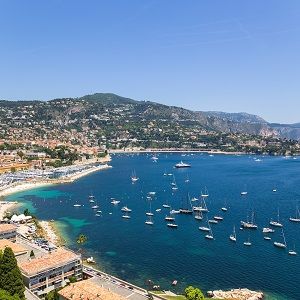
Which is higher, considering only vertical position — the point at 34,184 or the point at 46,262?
the point at 46,262

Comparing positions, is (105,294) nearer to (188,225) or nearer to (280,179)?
(188,225)

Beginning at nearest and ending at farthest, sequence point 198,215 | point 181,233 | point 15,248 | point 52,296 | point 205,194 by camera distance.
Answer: point 52,296 → point 15,248 → point 181,233 → point 198,215 → point 205,194

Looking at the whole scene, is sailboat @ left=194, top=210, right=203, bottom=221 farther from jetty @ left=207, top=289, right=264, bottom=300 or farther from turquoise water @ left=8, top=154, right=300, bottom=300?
jetty @ left=207, top=289, right=264, bottom=300

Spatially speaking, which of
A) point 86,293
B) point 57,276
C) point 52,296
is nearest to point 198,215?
point 57,276

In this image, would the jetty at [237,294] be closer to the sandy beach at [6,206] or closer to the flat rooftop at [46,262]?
the flat rooftop at [46,262]

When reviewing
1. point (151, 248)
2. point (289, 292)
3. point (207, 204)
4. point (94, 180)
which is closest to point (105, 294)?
point (289, 292)

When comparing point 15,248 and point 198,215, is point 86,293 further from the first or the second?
point 198,215

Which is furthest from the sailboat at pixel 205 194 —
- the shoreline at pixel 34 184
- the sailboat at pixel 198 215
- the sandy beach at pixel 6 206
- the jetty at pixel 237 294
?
the jetty at pixel 237 294
